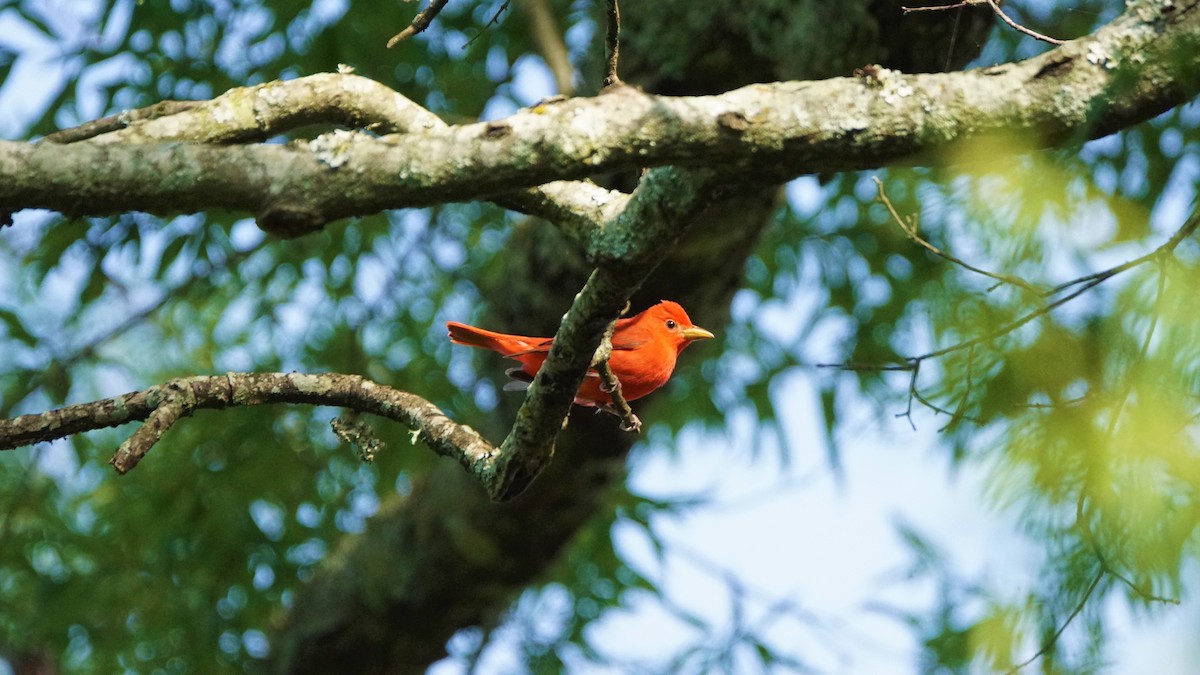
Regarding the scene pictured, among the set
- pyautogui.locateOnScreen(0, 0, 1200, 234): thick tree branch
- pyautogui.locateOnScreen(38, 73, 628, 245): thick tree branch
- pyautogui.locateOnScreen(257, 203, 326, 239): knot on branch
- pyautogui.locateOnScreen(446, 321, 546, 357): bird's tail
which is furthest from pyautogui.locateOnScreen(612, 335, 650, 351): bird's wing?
pyautogui.locateOnScreen(257, 203, 326, 239): knot on branch

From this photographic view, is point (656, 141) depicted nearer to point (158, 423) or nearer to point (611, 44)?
point (611, 44)

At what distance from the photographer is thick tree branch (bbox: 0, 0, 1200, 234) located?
1.64 metres

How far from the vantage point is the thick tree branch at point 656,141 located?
1.64m

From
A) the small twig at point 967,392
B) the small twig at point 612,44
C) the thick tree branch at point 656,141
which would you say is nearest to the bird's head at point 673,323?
the small twig at point 612,44

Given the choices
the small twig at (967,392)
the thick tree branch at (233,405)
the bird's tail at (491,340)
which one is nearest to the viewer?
the small twig at (967,392)

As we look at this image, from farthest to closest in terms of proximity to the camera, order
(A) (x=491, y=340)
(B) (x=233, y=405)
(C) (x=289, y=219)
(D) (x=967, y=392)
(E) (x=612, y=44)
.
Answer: (A) (x=491, y=340), (B) (x=233, y=405), (E) (x=612, y=44), (D) (x=967, y=392), (C) (x=289, y=219)

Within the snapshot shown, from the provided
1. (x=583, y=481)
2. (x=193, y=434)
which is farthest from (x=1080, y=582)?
(x=193, y=434)

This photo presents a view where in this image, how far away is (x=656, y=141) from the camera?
1716 mm

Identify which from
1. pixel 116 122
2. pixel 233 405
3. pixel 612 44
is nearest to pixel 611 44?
pixel 612 44

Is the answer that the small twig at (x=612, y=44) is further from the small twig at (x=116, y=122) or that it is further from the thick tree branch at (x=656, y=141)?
the small twig at (x=116, y=122)

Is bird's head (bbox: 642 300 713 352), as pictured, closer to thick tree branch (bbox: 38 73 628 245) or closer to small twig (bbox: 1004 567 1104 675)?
thick tree branch (bbox: 38 73 628 245)

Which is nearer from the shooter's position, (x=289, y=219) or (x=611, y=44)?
(x=289, y=219)

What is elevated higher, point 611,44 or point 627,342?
point 611,44

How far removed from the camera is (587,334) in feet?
6.88
